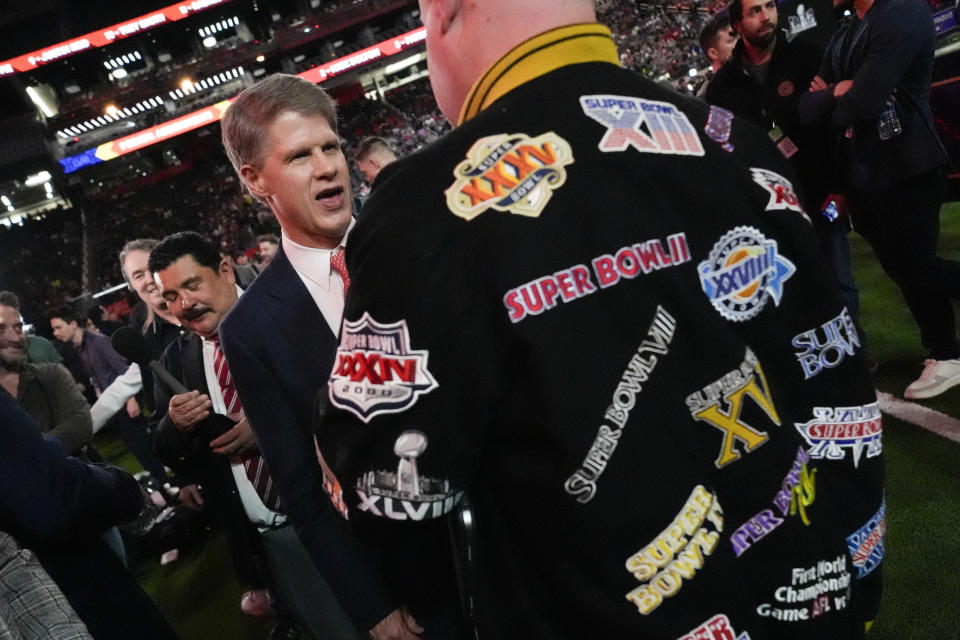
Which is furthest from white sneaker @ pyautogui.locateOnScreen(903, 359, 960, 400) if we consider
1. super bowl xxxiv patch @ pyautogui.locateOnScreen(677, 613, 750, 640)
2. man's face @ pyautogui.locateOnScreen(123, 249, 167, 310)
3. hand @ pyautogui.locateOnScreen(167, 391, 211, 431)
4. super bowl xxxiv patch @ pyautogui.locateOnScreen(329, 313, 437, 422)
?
man's face @ pyautogui.locateOnScreen(123, 249, 167, 310)

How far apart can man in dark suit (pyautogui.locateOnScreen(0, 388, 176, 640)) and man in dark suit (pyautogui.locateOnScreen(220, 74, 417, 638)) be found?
1.72 ft

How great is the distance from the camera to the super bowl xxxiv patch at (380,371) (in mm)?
685

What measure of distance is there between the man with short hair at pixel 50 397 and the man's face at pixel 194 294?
4.34ft

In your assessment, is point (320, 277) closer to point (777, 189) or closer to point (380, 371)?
point (380, 371)

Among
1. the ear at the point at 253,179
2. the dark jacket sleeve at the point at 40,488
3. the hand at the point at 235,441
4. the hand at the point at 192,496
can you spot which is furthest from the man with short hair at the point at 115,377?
the ear at the point at 253,179

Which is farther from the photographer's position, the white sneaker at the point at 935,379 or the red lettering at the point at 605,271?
the white sneaker at the point at 935,379

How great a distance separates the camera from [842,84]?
2.52m

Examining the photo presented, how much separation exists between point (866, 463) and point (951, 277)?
→ 212 cm

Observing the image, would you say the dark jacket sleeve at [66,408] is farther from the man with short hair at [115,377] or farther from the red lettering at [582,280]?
the red lettering at [582,280]

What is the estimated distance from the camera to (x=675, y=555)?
2.33ft

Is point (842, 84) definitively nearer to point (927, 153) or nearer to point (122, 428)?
point (927, 153)

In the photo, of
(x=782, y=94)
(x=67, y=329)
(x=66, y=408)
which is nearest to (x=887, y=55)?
(x=782, y=94)

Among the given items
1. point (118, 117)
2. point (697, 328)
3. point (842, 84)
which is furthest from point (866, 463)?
point (118, 117)

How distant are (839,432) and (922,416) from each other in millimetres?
2511
